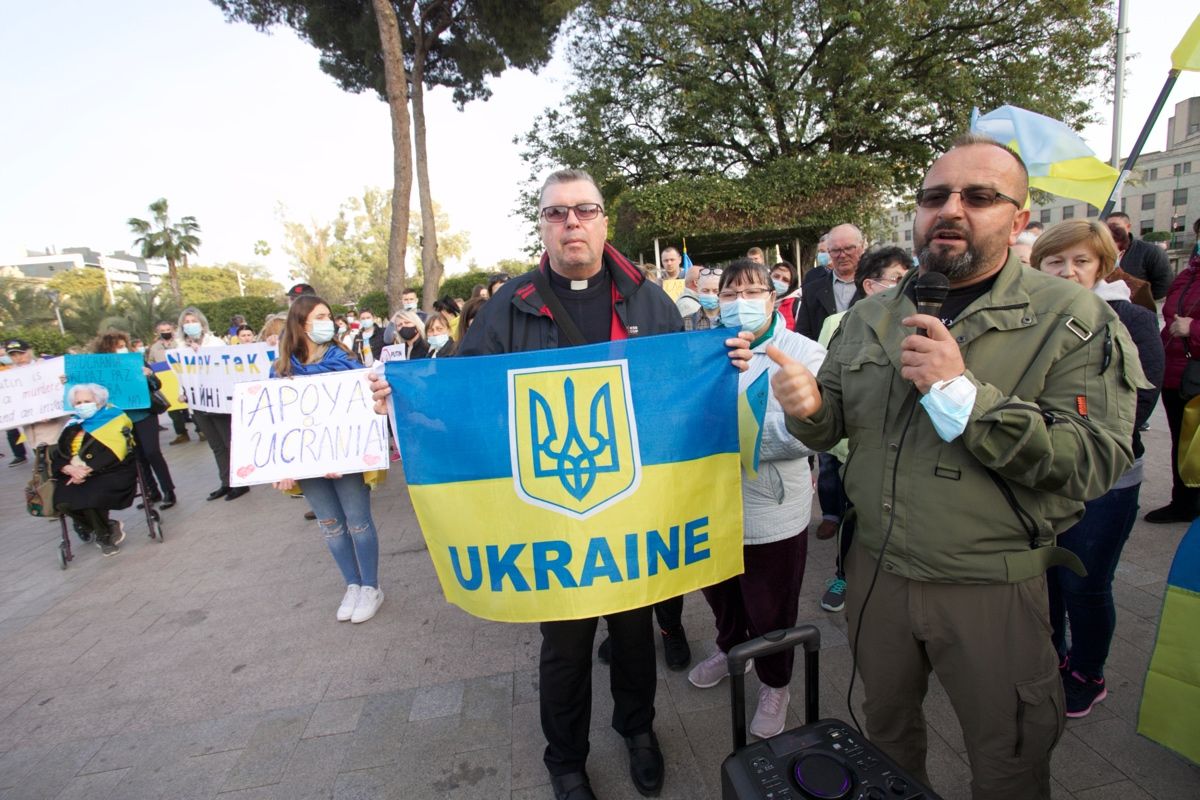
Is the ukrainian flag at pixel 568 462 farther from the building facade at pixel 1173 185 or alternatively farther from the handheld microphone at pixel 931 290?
the building facade at pixel 1173 185

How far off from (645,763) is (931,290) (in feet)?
6.42

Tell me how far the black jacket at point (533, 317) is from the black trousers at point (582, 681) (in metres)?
1.02

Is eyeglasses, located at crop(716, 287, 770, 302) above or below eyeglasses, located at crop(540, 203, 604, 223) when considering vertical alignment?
below

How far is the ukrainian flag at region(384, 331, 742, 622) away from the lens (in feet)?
6.18

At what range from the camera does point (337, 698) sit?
2889 mm

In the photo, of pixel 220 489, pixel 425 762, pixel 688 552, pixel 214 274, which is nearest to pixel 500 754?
pixel 425 762

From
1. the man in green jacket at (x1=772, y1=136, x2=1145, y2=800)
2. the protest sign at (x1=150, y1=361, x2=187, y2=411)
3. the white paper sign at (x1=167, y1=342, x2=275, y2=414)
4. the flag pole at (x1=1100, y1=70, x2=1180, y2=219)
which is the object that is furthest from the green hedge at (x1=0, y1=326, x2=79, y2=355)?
the flag pole at (x1=1100, y1=70, x2=1180, y2=219)

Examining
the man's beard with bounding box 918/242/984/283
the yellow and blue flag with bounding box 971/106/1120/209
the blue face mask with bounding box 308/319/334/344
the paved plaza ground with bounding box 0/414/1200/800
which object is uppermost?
the yellow and blue flag with bounding box 971/106/1120/209

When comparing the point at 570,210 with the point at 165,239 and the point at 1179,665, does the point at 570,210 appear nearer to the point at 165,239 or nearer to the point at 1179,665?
the point at 1179,665

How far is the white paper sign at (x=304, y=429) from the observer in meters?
3.67

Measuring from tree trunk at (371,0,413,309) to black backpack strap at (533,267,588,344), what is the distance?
11.9 meters

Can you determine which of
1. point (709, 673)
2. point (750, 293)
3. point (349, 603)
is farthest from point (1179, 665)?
point (349, 603)

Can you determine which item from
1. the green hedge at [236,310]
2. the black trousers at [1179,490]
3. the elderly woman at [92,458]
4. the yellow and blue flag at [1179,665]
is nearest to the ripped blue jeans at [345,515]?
the elderly woman at [92,458]

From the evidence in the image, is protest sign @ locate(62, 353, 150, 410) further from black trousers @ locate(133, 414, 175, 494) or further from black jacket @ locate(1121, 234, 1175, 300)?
black jacket @ locate(1121, 234, 1175, 300)
